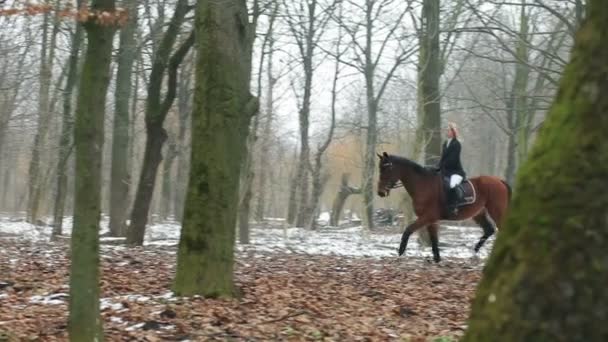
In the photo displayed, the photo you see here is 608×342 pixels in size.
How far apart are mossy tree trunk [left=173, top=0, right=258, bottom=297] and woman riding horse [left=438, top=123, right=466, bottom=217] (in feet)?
23.3

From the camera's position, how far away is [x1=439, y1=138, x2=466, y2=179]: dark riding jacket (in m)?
15.5

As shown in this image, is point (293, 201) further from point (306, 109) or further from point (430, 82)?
point (430, 82)

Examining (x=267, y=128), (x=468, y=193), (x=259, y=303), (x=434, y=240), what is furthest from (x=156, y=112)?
A: (x=267, y=128)

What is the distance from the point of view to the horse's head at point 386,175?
15578 millimetres

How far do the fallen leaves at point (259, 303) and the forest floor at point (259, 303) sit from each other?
1 centimetres

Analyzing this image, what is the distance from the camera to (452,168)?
1595 cm

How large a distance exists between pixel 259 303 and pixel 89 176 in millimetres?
3751

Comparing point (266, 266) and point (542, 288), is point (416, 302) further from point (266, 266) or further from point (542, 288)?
point (542, 288)

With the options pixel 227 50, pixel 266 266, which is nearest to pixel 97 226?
pixel 227 50

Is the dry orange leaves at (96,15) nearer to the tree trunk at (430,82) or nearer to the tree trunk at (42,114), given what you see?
the tree trunk at (430,82)

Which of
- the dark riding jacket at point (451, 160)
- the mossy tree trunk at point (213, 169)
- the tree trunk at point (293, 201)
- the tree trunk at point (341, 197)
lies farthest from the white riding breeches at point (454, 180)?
the tree trunk at point (341, 197)

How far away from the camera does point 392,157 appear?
15.7 meters

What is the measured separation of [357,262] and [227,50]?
761 centimetres

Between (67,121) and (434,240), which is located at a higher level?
(67,121)
